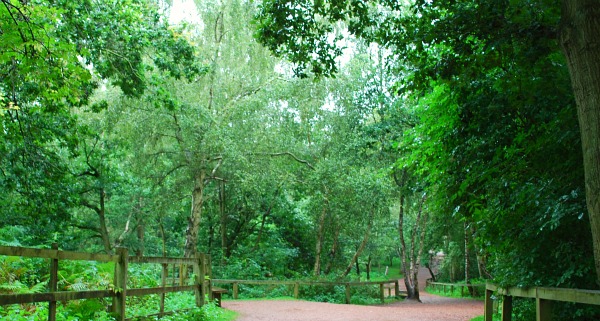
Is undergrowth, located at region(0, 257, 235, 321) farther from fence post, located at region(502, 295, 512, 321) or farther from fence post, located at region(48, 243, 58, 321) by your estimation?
fence post, located at region(502, 295, 512, 321)

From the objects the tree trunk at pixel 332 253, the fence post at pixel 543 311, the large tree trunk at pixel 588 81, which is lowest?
the tree trunk at pixel 332 253

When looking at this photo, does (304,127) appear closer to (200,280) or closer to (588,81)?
(200,280)

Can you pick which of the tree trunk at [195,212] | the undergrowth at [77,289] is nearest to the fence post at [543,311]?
the undergrowth at [77,289]

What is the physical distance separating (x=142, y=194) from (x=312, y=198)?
878 centimetres

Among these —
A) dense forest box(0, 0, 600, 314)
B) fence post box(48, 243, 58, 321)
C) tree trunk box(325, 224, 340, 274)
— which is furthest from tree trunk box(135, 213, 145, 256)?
fence post box(48, 243, 58, 321)

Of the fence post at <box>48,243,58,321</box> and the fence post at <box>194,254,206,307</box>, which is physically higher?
the fence post at <box>48,243,58,321</box>

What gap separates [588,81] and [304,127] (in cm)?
1851

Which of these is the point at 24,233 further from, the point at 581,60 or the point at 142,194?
the point at 581,60

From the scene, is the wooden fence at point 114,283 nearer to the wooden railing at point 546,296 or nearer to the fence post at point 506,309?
the wooden railing at point 546,296

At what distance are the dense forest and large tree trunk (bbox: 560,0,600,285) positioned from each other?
17 mm

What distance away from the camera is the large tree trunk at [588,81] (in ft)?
15.1

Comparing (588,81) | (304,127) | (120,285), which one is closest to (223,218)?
(304,127)

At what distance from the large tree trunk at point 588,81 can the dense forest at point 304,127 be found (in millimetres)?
17

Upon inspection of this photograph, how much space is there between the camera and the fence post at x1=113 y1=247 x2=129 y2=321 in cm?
758
